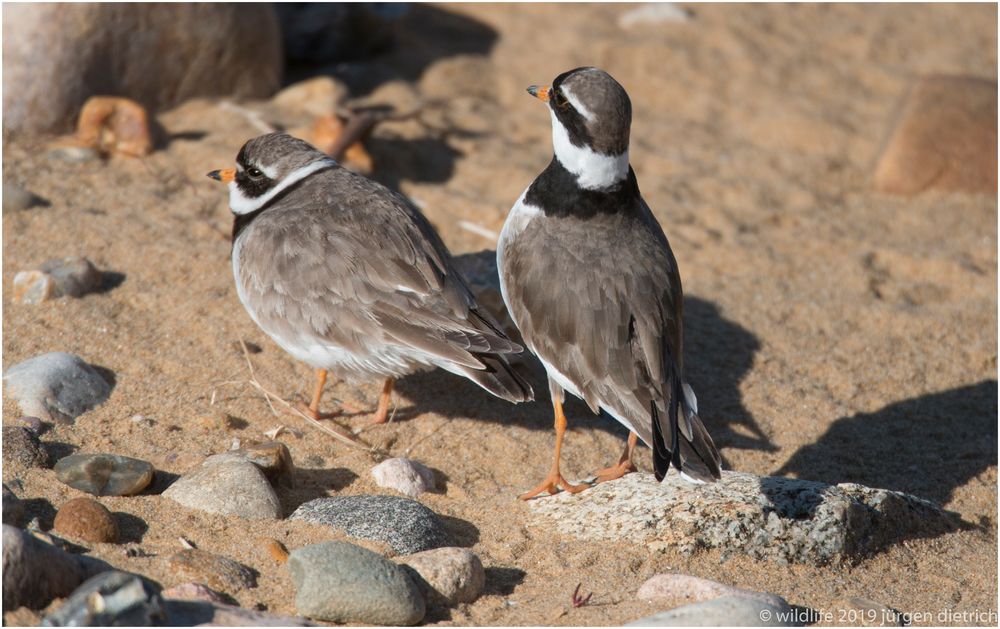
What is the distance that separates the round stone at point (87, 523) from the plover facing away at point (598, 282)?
5.72 ft

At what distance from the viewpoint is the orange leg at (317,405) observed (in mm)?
5176

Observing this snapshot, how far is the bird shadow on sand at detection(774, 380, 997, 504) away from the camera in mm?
5305

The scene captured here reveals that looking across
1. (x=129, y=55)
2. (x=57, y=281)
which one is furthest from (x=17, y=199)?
(x=129, y=55)

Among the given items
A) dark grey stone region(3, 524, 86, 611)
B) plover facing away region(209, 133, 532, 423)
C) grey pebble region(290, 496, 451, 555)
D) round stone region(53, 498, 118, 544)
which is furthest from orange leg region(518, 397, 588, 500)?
dark grey stone region(3, 524, 86, 611)

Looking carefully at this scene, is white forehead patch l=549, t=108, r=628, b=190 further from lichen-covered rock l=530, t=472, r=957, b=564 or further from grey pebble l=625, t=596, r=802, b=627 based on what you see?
grey pebble l=625, t=596, r=802, b=627

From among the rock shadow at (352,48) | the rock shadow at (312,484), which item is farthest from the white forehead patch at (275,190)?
the rock shadow at (352,48)

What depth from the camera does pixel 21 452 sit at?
14.2ft

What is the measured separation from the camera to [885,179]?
319 inches

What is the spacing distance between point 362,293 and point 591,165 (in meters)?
Result: 1.14

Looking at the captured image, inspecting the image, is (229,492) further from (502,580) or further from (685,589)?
(685,589)

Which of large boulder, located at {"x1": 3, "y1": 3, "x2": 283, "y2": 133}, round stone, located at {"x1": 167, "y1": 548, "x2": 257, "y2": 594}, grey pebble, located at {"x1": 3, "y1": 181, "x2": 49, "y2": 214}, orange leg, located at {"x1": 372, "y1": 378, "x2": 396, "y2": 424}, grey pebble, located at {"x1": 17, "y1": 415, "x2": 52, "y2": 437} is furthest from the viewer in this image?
large boulder, located at {"x1": 3, "y1": 3, "x2": 283, "y2": 133}

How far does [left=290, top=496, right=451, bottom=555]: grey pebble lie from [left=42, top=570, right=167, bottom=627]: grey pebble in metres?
0.95

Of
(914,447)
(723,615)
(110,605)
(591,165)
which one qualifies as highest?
(591,165)

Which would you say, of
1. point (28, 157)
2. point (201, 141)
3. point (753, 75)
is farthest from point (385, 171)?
point (753, 75)
